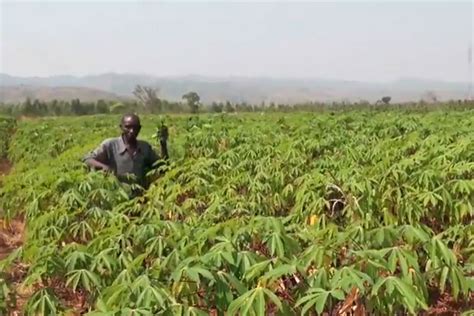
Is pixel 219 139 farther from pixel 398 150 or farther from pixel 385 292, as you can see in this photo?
pixel 385 292

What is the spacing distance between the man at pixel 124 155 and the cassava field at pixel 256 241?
1.01 feet

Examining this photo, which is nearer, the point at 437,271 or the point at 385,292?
the point at 385,292

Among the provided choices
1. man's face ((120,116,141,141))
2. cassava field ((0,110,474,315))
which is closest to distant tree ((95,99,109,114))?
cassava field ((0,110,474,315))

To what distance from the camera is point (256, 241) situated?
11.1ft

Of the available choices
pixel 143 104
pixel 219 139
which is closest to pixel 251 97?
pixel 143 104

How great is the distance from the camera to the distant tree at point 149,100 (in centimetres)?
5792

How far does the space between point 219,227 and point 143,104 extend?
57096mm

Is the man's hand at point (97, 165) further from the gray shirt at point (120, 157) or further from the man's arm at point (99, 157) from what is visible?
the gray shirt at point (120, 157)

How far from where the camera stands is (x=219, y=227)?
327 cm

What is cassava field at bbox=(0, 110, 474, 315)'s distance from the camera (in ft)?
8.00

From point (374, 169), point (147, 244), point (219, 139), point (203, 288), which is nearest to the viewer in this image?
point (203, 288)

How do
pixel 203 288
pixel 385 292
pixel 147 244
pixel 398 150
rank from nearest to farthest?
pixel 385 292, pixel 203 288, pixel 147 244, pixel 398 150

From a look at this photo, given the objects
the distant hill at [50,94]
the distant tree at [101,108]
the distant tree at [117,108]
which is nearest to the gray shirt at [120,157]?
the distant tree at [117,108]

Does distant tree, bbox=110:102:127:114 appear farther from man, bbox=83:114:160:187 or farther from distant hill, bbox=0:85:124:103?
distant hill, bbox=0:85:124:103
